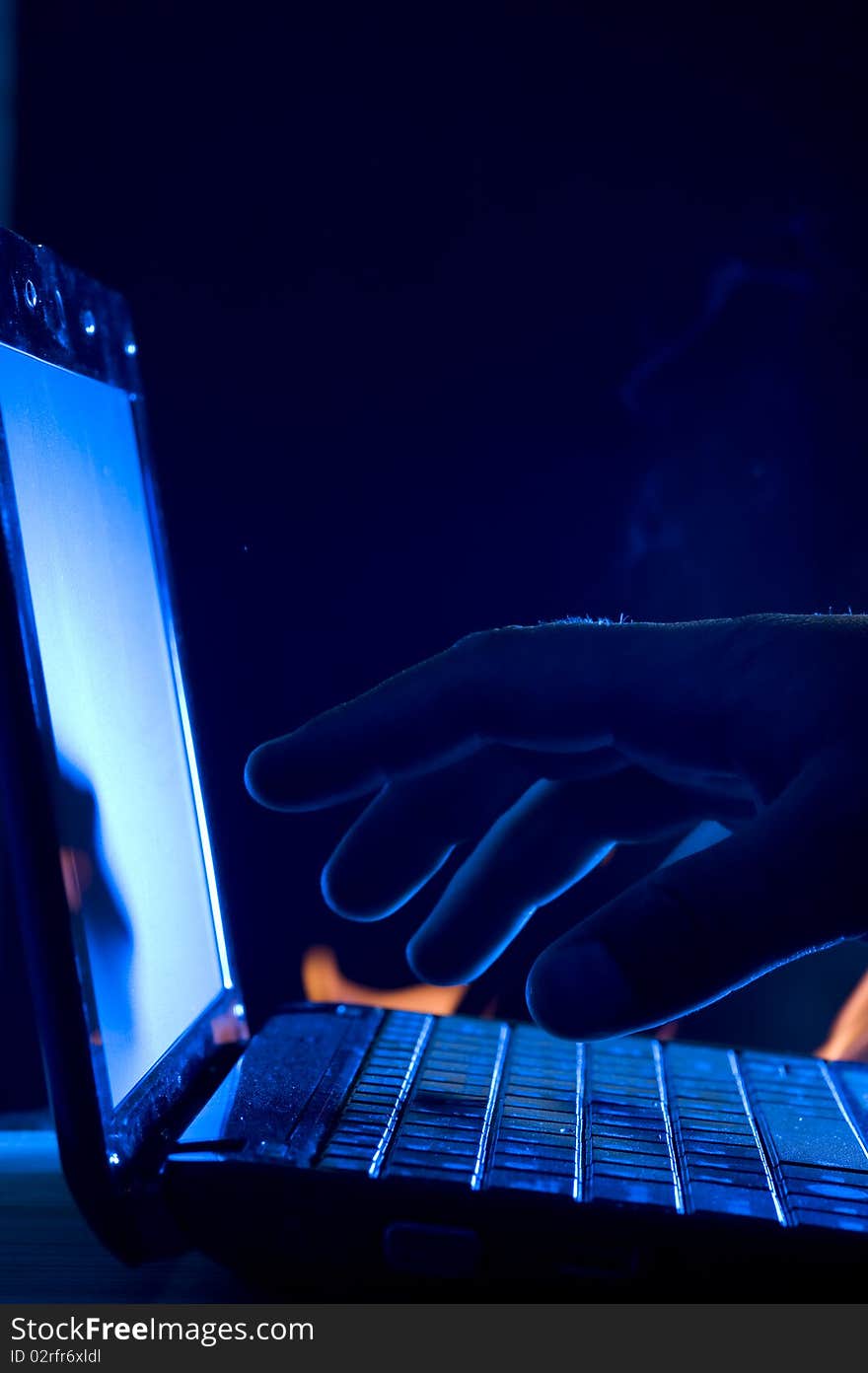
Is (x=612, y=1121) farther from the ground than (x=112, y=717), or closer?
closer

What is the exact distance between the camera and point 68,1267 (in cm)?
73

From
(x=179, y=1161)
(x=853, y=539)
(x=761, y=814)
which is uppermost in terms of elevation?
(x=853, y=539)

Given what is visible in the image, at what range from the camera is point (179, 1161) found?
60 cm

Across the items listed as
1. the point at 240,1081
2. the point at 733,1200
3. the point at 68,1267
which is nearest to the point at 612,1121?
the point at 733,1200

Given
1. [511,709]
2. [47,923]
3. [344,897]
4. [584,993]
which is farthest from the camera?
[344,897]

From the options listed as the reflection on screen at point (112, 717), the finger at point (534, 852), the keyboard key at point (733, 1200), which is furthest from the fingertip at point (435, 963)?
the keyboard key at point (733, 1200)

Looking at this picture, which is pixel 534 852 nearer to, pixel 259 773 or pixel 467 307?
pixel 259 773

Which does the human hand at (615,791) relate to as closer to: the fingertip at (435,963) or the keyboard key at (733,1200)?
the fingertip at (435,963)

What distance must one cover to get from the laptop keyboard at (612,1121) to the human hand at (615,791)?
91 millimetres

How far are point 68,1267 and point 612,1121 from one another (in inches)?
14.7

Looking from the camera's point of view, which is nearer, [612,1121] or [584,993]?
[584,993]

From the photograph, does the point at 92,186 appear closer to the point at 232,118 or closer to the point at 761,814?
the point at 232,118
